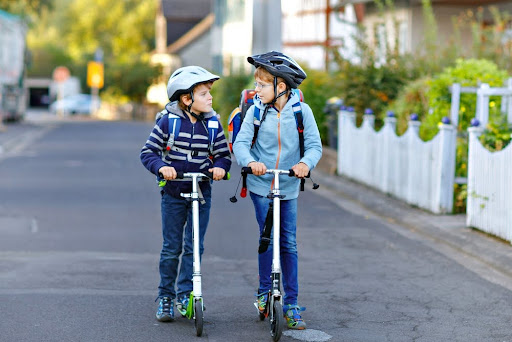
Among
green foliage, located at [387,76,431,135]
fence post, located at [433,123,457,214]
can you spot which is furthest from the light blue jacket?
green foliage, located at [387,76,431,135]

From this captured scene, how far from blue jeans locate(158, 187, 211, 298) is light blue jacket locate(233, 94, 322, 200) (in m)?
0.40

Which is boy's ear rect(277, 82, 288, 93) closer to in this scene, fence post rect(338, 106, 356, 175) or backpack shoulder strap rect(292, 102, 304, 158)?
backpack shoulder strap rect(292, 102, 304, 158)

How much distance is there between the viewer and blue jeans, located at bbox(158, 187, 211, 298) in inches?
263

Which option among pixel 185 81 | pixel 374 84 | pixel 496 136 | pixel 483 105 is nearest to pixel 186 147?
pixel 185 81

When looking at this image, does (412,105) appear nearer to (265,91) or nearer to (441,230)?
(441,230)

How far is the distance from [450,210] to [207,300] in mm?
5270

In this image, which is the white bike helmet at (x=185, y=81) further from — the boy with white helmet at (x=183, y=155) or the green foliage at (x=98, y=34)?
the green foliage at (x=98, y=34)

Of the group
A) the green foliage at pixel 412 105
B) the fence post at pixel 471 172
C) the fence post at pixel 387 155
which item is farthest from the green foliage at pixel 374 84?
the fence post at pixel 471 172

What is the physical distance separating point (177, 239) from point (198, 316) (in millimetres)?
649

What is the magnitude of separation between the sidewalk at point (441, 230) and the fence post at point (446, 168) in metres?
0.18

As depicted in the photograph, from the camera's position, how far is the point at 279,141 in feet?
21.4

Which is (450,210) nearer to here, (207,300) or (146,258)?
(146,258)

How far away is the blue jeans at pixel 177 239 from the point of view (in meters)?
6.68

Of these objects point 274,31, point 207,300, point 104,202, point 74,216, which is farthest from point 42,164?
point 274,31
